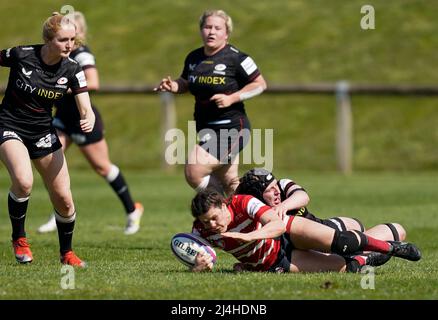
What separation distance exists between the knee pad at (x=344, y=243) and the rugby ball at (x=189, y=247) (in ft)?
3.25

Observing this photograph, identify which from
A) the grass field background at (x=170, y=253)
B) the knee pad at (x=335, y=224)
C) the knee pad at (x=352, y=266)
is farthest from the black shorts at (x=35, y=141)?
the knee pad at (x=352, y=266)

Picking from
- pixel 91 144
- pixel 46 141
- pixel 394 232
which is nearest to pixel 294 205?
pixel 394 232

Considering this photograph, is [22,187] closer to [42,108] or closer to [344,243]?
[42,108]

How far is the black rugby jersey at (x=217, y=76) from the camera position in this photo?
10.3 meters

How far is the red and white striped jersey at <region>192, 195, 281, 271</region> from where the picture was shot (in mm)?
7691

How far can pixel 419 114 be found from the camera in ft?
85.4

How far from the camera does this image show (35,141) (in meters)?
8.69

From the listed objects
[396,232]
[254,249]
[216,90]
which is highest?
[216,90]

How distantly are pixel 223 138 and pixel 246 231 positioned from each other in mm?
2750

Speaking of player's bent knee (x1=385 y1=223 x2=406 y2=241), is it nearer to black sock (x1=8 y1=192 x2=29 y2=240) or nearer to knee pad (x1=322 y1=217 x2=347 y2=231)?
knee pad (x1=322 y1=217 x2=347 y2=231)

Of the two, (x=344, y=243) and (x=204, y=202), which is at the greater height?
(x=204, y=202)

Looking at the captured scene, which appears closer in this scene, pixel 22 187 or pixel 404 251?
pixel 404 251
